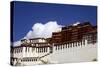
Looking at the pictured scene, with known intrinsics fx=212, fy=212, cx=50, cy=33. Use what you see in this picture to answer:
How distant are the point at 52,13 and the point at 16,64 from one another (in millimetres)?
636

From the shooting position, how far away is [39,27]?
215 centimetres

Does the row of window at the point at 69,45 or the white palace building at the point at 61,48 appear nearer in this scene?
the white palace building at the point at 61,48

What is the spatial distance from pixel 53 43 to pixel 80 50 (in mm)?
329

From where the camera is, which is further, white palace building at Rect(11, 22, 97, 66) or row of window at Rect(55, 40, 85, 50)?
row of window at Rect(55, 40, 85, 50)

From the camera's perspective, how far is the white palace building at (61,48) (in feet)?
6.85

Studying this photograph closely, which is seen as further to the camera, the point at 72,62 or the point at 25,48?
the point at 72,62

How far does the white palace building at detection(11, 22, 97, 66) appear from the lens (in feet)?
6.85

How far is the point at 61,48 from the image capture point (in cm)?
224
